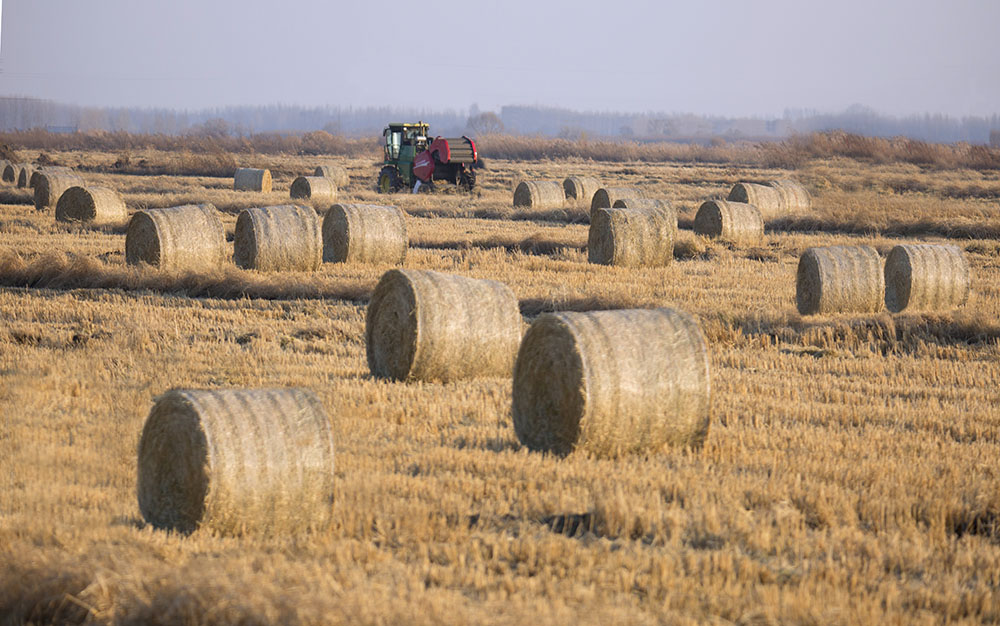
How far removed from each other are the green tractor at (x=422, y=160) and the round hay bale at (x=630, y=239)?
60.6ft

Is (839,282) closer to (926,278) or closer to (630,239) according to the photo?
(926,278)

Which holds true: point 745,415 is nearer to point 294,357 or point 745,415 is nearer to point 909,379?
point 909,379

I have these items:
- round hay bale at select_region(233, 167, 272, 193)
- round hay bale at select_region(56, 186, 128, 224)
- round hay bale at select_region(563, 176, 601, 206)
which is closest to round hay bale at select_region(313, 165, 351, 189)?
round hay bale at select_region(233, 167, 272, 193)

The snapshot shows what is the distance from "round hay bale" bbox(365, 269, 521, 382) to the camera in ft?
36.1

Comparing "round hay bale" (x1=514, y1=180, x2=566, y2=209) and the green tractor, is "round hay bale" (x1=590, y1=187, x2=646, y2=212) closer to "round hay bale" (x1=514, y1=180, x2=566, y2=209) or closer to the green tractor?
"round hay bale" (x1=514, y1=180, x2=566, y2=209)

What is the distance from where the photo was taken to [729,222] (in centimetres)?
2448

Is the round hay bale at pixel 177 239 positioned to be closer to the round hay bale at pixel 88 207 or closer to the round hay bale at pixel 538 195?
the round hay bale at pixel 88 207

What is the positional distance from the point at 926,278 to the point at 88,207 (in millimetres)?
18019

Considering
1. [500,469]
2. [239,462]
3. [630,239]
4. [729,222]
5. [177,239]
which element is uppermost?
[729,222]

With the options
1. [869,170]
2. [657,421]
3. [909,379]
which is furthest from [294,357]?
[869,170]

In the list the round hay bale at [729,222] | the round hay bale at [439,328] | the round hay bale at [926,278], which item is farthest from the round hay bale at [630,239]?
the round hay bale at [439,328]

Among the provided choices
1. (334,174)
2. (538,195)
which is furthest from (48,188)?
(334,174)

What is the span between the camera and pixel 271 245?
18234mm

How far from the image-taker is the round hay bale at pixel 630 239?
20.0 metres
